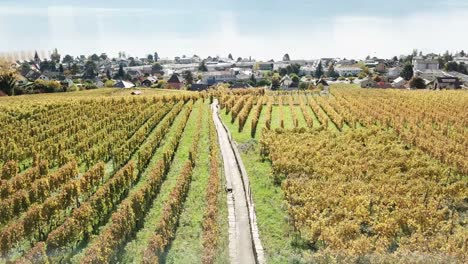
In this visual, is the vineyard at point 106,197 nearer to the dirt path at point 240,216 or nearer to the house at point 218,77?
the dirt path at point 240,216

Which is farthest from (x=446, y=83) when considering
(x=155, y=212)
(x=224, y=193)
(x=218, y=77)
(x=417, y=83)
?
(x=155, y=212)

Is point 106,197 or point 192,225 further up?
point 106,197

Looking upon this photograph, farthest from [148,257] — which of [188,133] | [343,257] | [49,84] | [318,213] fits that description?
[49,84]

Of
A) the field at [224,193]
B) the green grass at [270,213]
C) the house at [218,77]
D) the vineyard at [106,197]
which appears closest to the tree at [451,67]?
the house at [218,77]

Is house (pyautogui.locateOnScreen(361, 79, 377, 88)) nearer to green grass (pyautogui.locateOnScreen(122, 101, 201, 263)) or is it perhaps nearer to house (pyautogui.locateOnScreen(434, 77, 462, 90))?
house (pyautogui.locateOnScreen(434, 77, 462, 90))

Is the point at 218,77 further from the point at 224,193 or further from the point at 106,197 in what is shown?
the point at 106,197

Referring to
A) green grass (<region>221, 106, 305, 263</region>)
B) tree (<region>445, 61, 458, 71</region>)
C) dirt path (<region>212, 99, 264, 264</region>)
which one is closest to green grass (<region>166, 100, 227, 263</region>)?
dirt path (<region>212, 99, 264, 264</region>)

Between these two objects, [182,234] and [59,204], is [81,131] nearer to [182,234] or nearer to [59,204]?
[59,204]

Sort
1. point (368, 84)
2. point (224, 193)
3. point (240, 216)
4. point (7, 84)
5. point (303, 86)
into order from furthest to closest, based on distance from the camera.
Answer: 1. point (303, 86)
2. point (368, 84)
3. point (7, 84)
4. point (224, 193)
5. point (240, 216)
